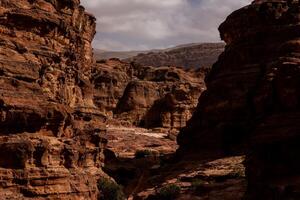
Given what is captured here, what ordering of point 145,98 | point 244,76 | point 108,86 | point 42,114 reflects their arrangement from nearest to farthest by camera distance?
point 42,114
point 244,76
point 145,98
point 108,86

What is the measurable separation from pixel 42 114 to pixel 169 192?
16.0m

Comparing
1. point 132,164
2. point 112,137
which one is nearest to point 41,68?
→ point 132,164

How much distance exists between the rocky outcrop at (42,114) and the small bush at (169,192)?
6.19m

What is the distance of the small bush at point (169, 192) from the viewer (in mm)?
44594

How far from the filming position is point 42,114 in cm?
3309

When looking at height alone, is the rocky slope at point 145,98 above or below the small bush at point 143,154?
above

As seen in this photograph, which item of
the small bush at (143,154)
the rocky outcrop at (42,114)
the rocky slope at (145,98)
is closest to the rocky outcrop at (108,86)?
the rocky slope at (145,98)

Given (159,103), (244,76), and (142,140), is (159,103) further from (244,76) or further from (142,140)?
(244,76)

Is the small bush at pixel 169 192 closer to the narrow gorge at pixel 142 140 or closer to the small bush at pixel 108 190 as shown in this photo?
the narrow gorge at pixel 142 140

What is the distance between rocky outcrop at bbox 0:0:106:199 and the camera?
31.4m

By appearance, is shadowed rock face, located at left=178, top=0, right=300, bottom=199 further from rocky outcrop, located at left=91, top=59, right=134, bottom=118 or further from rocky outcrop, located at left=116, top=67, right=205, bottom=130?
rocky outcrop, located at left=91, top=59, right=134, bottom=118

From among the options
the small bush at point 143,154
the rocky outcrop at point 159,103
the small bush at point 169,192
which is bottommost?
the small bush at point 143,154

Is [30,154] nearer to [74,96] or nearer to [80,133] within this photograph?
[80,133]

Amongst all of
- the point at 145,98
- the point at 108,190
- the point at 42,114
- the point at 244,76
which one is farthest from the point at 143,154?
the point at 42,114
